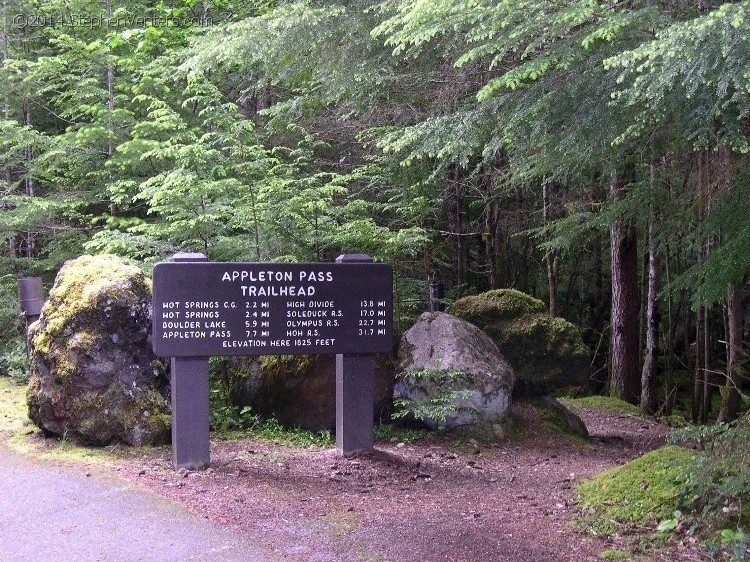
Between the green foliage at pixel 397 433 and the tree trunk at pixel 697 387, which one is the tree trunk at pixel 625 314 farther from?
the green foliage at pixel 397 433

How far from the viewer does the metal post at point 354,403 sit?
25.8 feet

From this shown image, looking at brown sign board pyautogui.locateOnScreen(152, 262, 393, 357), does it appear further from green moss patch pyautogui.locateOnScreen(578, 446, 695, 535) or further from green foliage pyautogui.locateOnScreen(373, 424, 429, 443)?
green moss patch pyautogui.locateOnScreen(578, 446, 695, 535)

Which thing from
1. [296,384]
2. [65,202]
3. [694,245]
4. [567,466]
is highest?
[65,202]

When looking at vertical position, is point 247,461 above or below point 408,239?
below

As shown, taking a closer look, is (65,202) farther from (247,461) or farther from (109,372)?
(247,461)

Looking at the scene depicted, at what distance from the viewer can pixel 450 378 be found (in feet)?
29.6

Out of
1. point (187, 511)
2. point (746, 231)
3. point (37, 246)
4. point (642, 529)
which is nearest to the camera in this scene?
point (642, 529)

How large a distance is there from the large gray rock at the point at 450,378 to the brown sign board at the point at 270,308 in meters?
1.43

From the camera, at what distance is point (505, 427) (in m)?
9.41

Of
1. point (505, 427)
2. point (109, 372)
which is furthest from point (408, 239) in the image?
point (109, 372)

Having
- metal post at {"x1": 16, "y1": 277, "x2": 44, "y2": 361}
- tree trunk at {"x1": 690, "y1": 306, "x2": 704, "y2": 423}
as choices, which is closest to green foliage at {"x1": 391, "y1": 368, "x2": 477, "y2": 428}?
metal post at {"x1": 16, "y1": 277, "x2": 44, "y2": 361}

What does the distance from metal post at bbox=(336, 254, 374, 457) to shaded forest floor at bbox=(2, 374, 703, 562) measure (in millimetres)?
198

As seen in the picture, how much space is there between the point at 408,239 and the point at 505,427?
2706 millimetres

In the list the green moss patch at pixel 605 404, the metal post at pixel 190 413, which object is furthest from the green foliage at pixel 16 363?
the green moss patch at pixel 605 404
